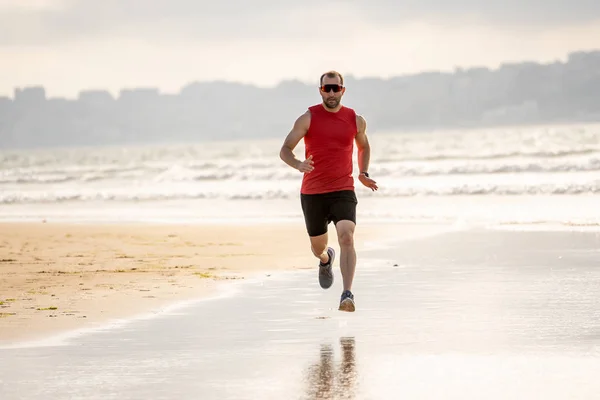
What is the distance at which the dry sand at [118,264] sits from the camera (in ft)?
31.9

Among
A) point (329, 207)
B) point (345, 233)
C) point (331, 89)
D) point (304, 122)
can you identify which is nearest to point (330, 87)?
point (331, 89)

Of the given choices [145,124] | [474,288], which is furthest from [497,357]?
[145,124]

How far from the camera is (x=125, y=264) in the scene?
1446 centimetres

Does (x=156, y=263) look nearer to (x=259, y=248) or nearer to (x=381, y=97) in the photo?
(x=259, y=248)

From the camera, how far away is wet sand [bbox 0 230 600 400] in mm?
6289

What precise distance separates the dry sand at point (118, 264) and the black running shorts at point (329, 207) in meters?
1.46

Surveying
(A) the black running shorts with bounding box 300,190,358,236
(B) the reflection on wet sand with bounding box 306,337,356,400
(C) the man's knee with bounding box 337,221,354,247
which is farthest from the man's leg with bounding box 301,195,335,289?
(B) the reflection on wet sand with bounding box 306,337,356,400

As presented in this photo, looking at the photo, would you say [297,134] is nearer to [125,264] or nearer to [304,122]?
[304,122]

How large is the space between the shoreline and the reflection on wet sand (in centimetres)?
218

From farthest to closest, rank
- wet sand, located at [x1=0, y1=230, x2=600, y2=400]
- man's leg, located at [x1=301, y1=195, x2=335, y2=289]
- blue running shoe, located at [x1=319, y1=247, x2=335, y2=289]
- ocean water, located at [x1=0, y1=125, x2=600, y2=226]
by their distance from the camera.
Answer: ocean water, located at [x1=0, y1=125, x2=600, y2=226]
blue running shoe, located at [x1=319, y1=247, x2=335, y2=289]
man's leg, located at [x1=301, y1=195, x2=335, y2=289]
wet sand, located at [x1=0, y1=230, x2=600, y2=400]

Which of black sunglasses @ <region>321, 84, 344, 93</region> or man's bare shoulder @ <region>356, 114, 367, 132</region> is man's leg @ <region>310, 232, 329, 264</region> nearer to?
man's bare shoulder @ <region>356, 114, 367, 132</region>

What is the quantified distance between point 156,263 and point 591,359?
8376 millimetres

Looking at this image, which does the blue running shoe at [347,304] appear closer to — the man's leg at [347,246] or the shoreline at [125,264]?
the man's leg at [347,246]

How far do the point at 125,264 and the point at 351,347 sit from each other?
7.26 metres
